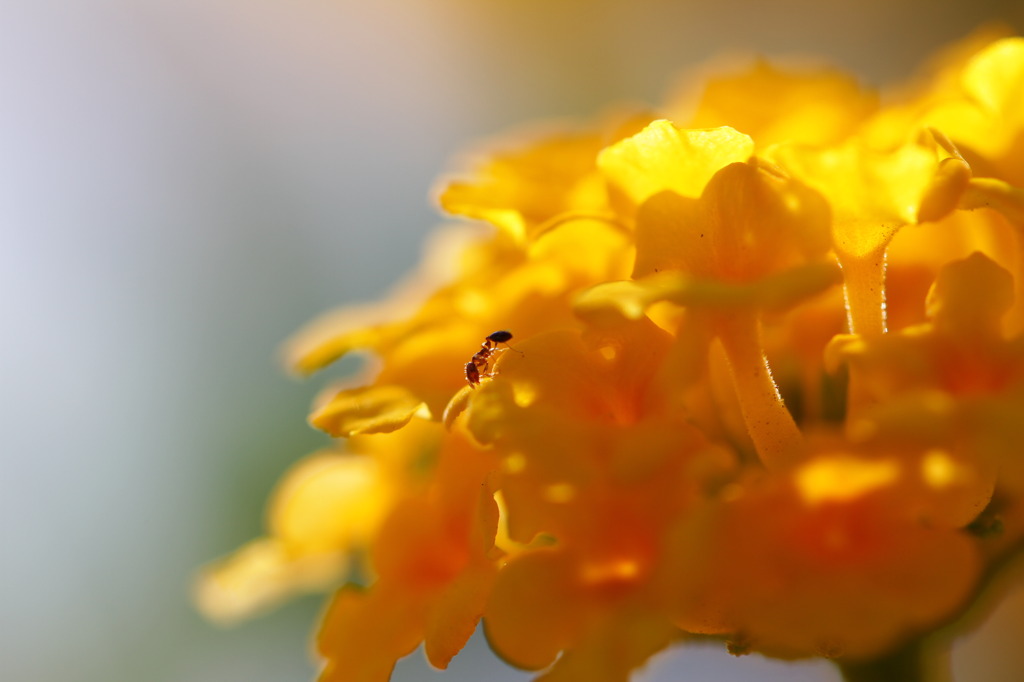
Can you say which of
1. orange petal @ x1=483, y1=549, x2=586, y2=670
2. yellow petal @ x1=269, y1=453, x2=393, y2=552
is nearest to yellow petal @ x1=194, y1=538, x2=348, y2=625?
yellow petal @ x1=269, y1=453, x2=393, y2=552

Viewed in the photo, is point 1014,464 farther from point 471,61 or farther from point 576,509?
point 471,61

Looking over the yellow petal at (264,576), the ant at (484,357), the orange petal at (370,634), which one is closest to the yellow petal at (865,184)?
the ant at (484,357)

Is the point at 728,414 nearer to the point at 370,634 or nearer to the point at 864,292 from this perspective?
the point at 864,292

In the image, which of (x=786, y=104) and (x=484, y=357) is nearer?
(x=484, y=357)

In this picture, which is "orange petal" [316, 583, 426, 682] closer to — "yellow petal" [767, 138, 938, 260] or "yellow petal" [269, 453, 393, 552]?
"yellow petal" [269, 453, 393, 552]

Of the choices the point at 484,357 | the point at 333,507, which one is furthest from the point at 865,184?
the point at 333,507

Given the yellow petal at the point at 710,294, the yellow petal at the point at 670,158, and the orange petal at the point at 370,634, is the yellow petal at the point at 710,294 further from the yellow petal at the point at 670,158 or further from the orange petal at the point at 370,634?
the orange petal at the point at 370,634
